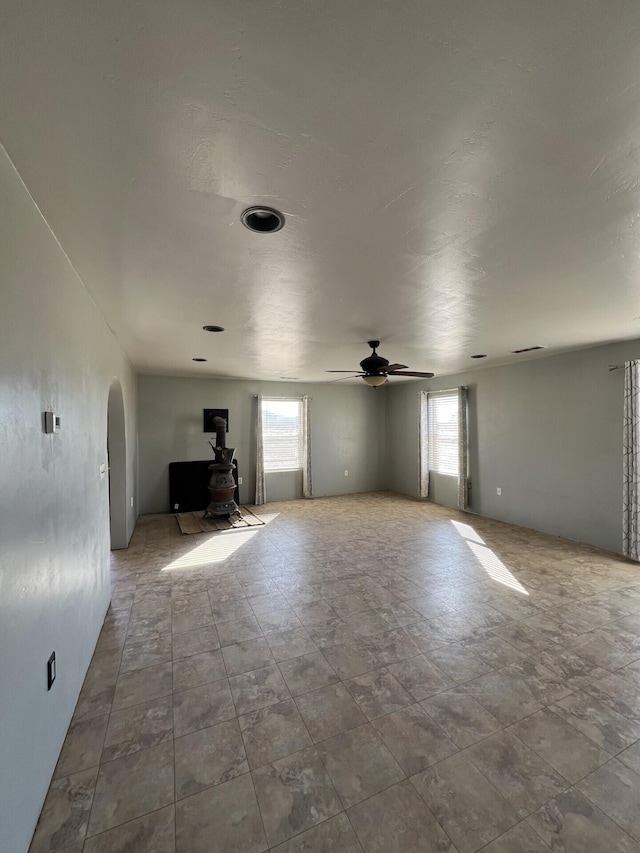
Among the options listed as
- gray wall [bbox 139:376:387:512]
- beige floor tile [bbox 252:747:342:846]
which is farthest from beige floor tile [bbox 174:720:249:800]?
gray wall [bbox 139:376:387:512]

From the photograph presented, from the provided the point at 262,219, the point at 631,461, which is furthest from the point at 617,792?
the point at 631,461

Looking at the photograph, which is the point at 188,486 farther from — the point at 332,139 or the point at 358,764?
the point at 332,139

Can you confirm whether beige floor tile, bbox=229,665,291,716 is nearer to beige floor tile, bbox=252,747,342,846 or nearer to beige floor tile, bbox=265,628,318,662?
beige floor tile, bbox=265,628,318,662

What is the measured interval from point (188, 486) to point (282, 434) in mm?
2041

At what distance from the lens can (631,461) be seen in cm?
400

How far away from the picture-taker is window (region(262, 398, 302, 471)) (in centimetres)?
720

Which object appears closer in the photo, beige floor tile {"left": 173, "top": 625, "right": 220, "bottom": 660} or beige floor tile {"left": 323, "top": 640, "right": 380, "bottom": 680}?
beige floor tile {"left": 323, "top": 640, "right": 380, "bottom": 680}

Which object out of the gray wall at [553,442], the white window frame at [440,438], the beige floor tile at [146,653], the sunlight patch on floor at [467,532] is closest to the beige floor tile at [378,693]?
the beige floor tile at [146,653]

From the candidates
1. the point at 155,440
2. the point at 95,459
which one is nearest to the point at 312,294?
the point at 95,459

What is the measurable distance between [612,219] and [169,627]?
12.1ft

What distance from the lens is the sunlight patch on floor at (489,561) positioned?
3.49 metres

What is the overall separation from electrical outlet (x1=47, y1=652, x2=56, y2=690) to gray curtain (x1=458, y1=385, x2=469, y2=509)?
19.3ft

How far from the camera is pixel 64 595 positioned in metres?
1.79

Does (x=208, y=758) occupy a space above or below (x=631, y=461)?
below
